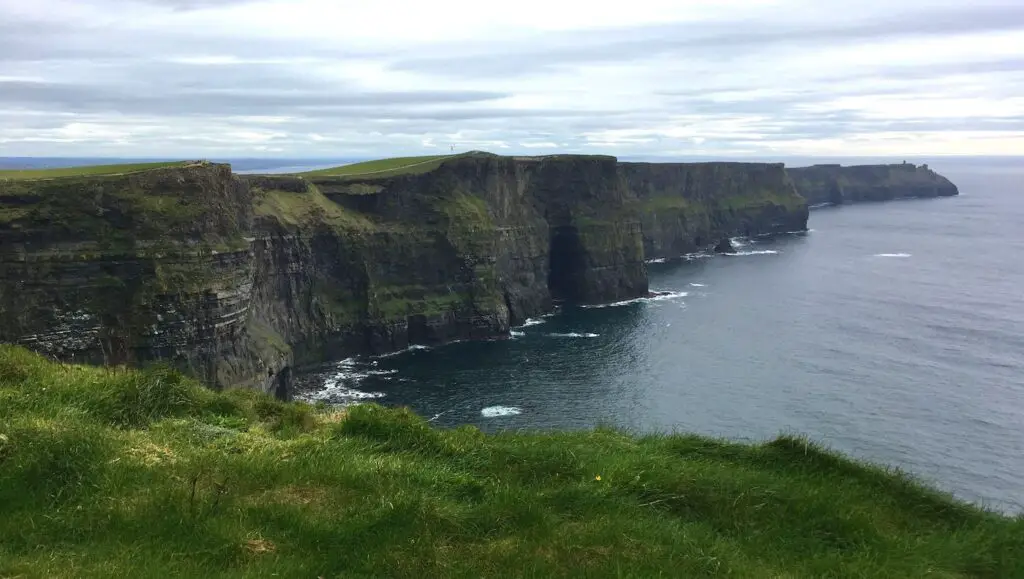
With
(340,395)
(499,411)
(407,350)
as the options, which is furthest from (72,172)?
(499,411)

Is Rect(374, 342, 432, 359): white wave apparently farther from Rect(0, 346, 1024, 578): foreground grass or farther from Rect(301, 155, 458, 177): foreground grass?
Rect(0, 346, 1024, 578): foreground grass

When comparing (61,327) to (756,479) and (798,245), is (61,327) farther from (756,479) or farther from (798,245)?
(798,245)

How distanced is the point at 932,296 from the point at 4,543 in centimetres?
10225

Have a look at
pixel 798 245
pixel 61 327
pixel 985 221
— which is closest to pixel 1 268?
pixel 61 327

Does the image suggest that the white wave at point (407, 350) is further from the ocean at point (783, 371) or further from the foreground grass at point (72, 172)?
the foreground grass at point (72, 172)

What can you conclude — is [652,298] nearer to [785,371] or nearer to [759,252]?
[785,371]

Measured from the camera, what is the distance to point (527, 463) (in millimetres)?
11297

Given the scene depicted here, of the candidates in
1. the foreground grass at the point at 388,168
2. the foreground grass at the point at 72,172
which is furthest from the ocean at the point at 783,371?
the foreground grass at the point at 388,168

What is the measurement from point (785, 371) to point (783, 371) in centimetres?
17

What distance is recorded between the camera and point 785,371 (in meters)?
62.8

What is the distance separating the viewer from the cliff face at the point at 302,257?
156ft

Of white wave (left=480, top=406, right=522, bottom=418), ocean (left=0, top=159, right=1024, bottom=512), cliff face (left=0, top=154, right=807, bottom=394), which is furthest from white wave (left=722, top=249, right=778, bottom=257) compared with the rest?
white wave (left=480, top=406, right=522, bottom=418)

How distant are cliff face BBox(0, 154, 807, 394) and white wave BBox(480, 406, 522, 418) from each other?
17.5m

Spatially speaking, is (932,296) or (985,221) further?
(985,221)
